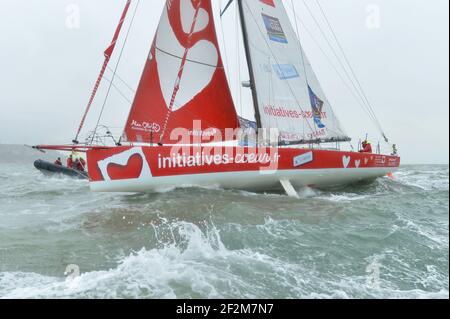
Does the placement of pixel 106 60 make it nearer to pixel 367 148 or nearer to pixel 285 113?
pixel 285 113

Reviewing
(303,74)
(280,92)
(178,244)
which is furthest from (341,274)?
(303,74)

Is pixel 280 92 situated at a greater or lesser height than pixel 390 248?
greater

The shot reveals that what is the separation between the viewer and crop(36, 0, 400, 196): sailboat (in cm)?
893

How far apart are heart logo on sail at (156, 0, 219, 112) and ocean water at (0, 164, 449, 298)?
2.95 m

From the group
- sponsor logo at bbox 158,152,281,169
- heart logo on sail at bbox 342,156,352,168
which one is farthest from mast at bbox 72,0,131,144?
heart logo on sail at bbox 342,156,352,168

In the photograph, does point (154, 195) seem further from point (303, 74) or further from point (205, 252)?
point (303, 74)

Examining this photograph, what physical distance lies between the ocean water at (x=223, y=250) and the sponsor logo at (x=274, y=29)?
513 centimetres

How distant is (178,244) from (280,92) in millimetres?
7159

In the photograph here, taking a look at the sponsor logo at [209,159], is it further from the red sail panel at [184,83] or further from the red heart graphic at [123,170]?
the red sail panel at [184,83]

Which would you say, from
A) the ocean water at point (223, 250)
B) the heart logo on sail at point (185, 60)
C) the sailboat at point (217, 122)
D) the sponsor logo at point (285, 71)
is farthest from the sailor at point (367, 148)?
the heart logo on sail at point (185, 60)

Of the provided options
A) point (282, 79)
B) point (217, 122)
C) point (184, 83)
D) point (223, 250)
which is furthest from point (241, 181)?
point (223, 250)

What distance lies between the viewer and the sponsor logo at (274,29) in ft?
37.6

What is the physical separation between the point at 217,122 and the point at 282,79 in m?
2.35

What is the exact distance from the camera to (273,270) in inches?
171
